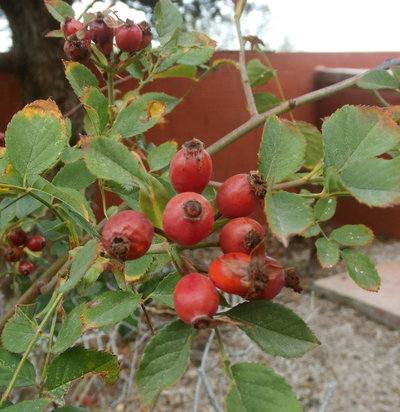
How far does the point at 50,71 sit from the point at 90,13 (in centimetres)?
147

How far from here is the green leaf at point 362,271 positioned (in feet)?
1.61

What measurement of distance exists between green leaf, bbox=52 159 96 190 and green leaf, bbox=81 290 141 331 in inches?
7.1

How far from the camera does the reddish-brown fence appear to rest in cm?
289

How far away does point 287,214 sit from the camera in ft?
0.98

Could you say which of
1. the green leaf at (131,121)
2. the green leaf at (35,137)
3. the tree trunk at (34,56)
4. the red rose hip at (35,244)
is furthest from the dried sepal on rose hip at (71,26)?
the tree trunk at (34,56)

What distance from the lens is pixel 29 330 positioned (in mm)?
530

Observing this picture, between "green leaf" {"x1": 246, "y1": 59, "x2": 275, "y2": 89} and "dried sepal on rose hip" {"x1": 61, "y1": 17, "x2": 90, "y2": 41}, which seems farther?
"green leaf" {"x1": 246, "y1": 59, "x2": 275, "y2": 89}

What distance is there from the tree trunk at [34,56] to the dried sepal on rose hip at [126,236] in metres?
1.65

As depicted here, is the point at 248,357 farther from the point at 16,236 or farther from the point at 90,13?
the point at 90,13

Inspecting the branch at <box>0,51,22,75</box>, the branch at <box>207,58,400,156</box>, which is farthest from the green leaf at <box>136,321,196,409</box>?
the branch at <box>0,51,22,75</box>

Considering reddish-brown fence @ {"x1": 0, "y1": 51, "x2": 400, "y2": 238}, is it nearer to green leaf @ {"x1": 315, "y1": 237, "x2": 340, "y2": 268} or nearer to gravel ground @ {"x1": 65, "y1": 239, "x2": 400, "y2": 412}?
gravel ground @ {"x1": 65, "y1": 239, "x2": 400, "y2": 412}

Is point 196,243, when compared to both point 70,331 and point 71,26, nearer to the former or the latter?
point 70,331

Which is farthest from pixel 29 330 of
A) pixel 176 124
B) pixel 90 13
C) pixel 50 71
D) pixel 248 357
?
pixel 176 124

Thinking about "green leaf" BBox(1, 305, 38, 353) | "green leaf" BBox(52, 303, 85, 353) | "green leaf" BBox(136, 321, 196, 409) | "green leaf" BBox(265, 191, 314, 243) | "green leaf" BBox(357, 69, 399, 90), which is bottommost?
"green leaf" BBox(1, 305, 38, 353)
